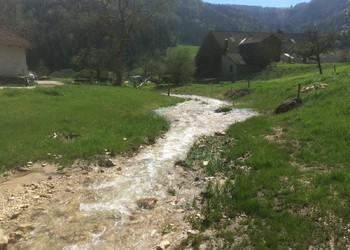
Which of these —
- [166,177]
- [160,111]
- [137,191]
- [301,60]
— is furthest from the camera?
[301,60]

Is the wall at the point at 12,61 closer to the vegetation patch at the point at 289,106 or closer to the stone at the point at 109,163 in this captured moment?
the vegetation patch at the point at 289,106

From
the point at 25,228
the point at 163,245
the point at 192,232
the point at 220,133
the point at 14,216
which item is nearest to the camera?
the point at 163,245

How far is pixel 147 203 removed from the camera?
11289mm

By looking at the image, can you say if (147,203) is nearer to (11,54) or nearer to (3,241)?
(3,241)

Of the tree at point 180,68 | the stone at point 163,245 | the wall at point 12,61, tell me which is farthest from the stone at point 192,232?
the tree at point 180,68

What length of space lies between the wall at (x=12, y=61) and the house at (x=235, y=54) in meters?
40.2

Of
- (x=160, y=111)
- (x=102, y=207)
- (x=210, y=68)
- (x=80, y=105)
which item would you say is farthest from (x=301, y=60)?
(x=102, y=207)

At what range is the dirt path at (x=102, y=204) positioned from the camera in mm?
9430

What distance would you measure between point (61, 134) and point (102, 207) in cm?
789

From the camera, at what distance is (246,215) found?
9.94 metres

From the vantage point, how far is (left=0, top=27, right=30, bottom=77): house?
46.0m

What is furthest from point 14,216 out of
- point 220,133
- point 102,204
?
point 220,133

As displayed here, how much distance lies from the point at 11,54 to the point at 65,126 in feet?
108

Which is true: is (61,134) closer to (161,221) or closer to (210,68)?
(161,221)
